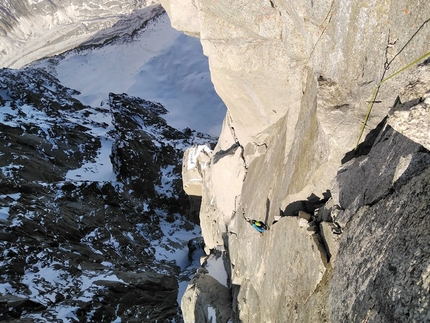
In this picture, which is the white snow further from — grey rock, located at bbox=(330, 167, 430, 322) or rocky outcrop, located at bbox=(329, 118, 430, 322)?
grey rock, located at bbox=(330, 167, 430, 322)

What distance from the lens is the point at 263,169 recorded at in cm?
1399

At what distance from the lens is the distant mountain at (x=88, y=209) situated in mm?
23828

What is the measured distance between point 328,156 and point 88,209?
29.5 meters

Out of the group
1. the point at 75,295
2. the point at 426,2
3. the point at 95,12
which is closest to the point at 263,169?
the point at 426,2

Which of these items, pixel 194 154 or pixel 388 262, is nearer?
pixel 388 262

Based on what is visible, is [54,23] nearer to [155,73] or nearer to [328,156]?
[155,73]

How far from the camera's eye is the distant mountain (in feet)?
A: 78.2

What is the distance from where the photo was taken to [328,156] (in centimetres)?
812

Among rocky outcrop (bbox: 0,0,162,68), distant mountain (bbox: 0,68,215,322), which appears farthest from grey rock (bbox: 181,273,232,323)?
rocky outcrop (bbox: 0,0,162,68)

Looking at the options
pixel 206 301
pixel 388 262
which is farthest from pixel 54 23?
pixel 388 262

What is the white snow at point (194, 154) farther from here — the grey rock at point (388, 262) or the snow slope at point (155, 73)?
the grey rock at point (388, 262)

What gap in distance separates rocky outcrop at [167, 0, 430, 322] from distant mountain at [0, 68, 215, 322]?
13.1 meters

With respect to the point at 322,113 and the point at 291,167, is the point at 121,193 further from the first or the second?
the point at 322,113

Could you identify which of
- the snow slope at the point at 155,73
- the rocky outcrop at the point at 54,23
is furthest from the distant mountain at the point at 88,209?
the rocky outcrop at the point at 54,23
